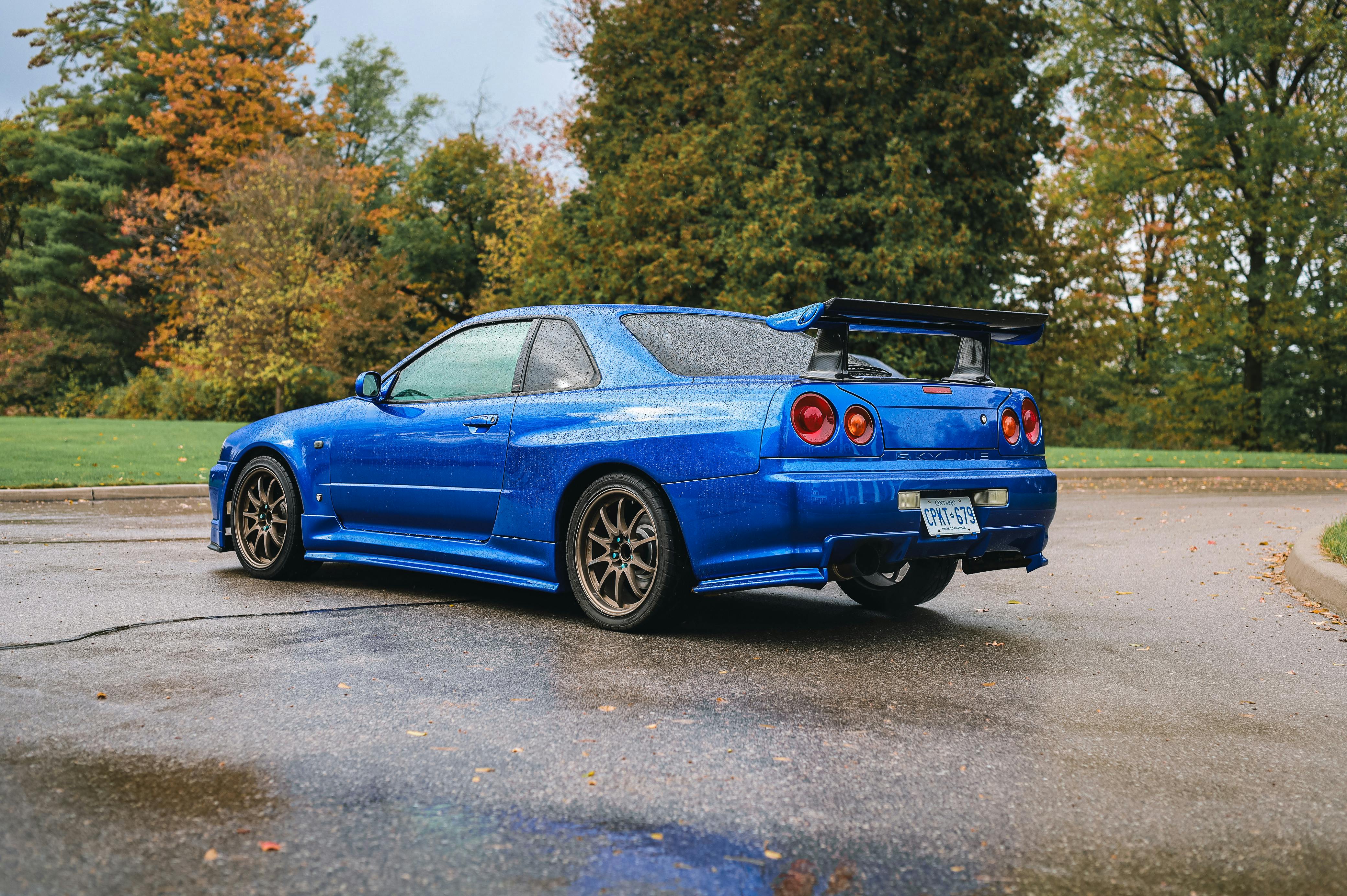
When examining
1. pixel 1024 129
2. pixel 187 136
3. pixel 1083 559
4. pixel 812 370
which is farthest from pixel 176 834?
pixel 187 136

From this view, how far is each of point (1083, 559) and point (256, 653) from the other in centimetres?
617

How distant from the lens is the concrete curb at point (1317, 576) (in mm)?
6715

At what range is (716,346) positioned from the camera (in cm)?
607

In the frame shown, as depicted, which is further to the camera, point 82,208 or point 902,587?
point 82,208

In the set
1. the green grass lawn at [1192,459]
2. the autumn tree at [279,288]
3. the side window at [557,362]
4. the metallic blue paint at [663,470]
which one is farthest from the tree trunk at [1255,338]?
the side window at [557,362]

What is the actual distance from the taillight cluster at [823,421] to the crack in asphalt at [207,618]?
2336 millimetres

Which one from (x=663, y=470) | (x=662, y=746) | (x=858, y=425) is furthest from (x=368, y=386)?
(x=662, y=746)

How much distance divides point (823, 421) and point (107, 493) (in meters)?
10.1

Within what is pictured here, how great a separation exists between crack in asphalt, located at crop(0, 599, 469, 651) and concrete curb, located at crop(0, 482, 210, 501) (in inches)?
252

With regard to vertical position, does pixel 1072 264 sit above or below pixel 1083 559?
above

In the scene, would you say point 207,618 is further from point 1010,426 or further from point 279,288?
point 279,288

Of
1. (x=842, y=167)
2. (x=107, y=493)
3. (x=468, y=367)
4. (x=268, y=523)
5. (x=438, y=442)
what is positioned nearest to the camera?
(x=438, y=442)

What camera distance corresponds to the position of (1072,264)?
38094 mm

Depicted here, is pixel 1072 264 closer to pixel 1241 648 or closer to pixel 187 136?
pixel 187 136
